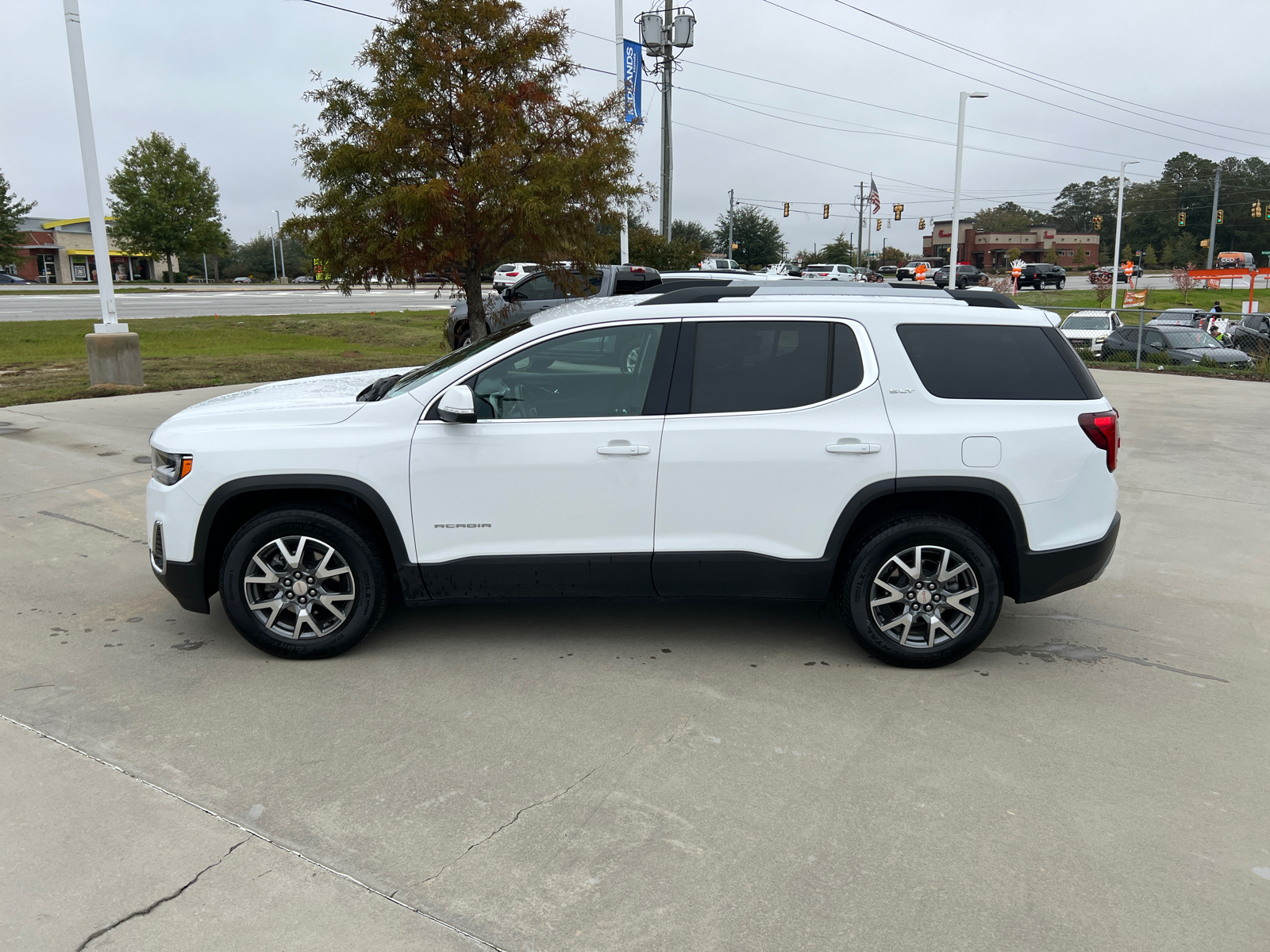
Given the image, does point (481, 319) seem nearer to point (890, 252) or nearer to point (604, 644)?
point (604, 644)

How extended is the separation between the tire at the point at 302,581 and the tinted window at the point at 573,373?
89cm

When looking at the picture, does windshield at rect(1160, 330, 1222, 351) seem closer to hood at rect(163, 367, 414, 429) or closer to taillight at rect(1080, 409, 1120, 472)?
taillight at rect(1080, 409, 1120, 472)

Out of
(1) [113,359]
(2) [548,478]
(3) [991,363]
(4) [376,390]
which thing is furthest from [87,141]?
(3) [991,363]

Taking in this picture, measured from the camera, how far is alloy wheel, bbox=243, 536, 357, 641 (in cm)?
457

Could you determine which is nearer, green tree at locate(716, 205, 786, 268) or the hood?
the hood

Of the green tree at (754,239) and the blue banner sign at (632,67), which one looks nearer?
the blue banner sign at (632,67)

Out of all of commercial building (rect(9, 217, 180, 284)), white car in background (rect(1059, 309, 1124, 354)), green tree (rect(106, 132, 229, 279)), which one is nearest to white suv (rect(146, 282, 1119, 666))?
white car in background (rect(1059, 309, 1124, 354))

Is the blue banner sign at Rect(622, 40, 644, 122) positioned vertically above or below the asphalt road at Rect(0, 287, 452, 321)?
above

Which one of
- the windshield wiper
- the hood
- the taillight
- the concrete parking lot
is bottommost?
the concrete parking lot

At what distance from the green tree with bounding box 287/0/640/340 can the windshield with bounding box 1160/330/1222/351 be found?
17.2 m

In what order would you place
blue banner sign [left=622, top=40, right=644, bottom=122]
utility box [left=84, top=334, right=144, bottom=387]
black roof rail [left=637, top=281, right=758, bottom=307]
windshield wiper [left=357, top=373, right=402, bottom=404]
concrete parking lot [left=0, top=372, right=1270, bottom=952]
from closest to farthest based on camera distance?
concrete parking lot [left=0, top=372, right=1270, bottom=952], black roof rail [left=637, top=281, right=758, bottom=307], windshield wiper [left=357, top=373, right=402, bottom=404], utility box [left=84, top=334, right=144, bottom=387], blue banner sign [left=622, top=40, right=644, bottom=122]

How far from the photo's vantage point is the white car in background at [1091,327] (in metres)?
24.4

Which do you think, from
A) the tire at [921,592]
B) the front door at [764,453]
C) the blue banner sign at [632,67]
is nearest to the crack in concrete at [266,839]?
the front door at [764,453]

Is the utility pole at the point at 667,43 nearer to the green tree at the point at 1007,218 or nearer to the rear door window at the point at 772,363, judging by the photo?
the rear door window at the point at 772,363
